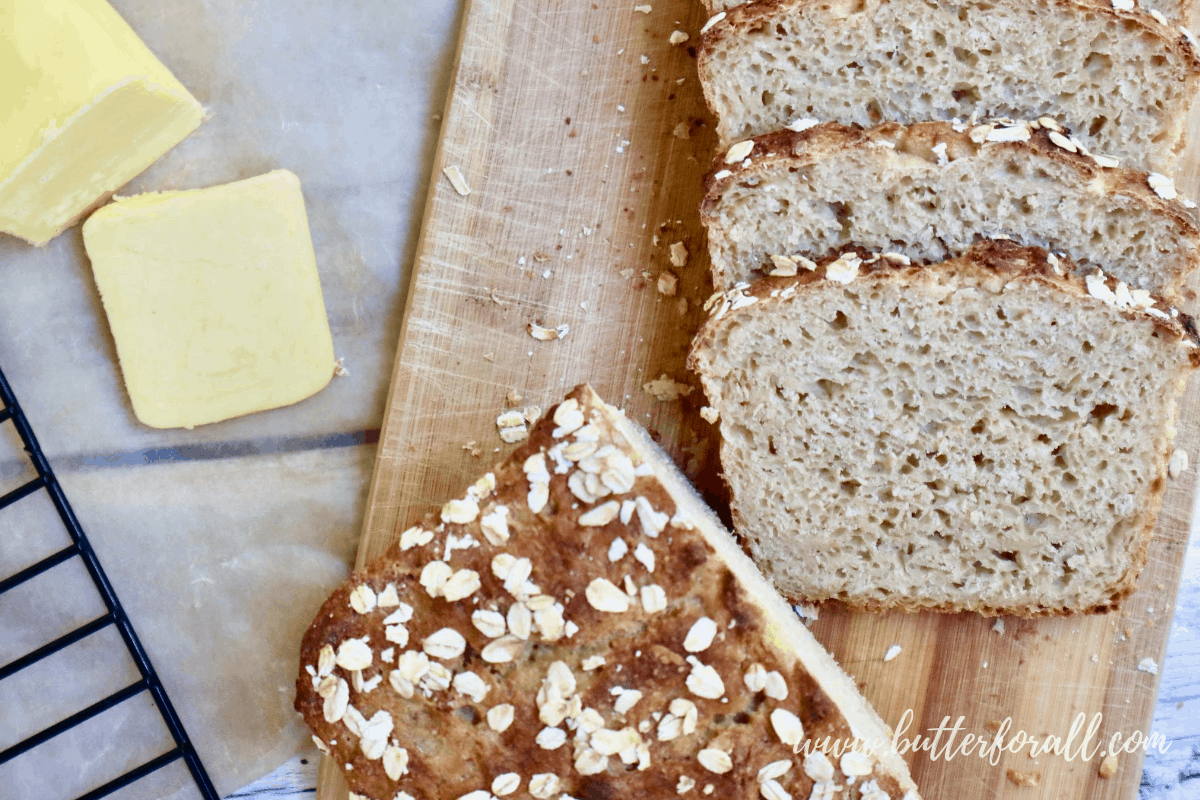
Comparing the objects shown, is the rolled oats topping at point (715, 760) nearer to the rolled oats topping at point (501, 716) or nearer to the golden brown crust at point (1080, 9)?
the rolled oats topping at point (501, 716)

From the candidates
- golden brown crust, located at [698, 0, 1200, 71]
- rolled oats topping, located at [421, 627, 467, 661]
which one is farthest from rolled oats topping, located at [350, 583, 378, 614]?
golden brown crust, located at [698, 0, 1200, 71]

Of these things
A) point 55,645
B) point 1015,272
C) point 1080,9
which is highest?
point 1080,9

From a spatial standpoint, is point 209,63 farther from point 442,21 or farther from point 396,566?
point 396,566

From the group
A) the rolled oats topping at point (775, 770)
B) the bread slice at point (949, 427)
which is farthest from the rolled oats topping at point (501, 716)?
the bread slice at point (949, 427)

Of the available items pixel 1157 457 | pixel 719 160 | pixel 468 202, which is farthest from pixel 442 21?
pixel 1157 457

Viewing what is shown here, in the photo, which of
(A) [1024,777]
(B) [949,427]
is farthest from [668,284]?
(A) [1024,777]

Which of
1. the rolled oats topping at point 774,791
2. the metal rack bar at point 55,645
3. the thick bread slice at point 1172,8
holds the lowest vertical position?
the metal rack bar at point 55,645

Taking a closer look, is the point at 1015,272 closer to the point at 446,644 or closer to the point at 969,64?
the point at 969,64
